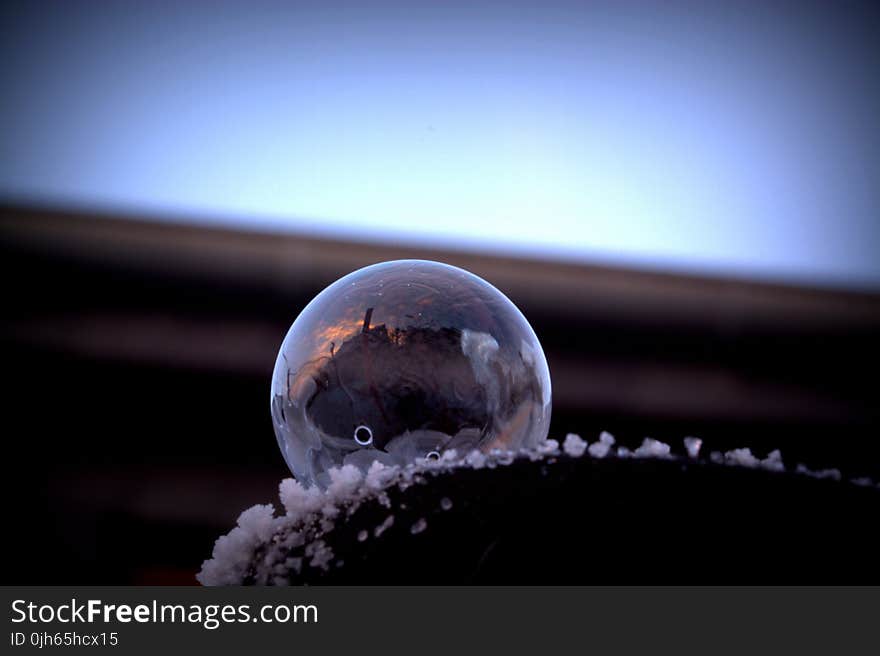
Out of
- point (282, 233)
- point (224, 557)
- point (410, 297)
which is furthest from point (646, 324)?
point (224, 557)

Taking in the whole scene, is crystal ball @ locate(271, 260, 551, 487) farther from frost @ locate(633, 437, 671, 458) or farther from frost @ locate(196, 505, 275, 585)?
frost @ locate(633, 437, 671, 458)


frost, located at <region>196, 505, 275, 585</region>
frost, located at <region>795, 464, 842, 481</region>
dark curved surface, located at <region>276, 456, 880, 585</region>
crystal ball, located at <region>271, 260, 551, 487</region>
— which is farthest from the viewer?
crystal ball, located at <region>271, 260, 551, 487</region>

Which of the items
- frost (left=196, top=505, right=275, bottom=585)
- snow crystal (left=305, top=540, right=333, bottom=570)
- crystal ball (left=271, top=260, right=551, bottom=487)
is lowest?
frost (left=196, top=505, right=275, bottom=585)

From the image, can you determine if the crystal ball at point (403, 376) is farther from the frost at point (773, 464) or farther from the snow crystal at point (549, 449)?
the frost at point (773, 464)

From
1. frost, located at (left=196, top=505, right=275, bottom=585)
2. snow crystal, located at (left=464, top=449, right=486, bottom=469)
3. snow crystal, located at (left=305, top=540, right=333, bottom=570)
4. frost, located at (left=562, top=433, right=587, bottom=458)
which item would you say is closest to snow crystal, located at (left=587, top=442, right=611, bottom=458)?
frost, located at (left=562, top=433, right=587, bottom=458)

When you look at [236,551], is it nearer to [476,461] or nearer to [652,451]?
[476,461]

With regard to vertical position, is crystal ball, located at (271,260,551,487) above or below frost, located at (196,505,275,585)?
above

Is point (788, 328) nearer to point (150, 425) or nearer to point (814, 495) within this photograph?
point (150, 425)

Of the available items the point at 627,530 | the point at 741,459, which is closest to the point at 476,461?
the point at 627,530

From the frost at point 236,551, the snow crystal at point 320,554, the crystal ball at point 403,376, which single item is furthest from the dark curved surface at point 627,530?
the crystal ball at point 403,376
